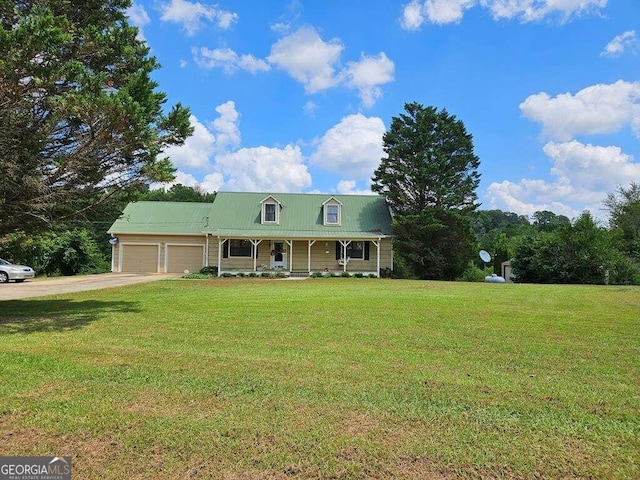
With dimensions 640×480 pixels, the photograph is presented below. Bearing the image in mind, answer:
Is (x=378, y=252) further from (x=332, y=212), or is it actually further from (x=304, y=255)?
(x=304, y=255)

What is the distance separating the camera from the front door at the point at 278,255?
26328mm

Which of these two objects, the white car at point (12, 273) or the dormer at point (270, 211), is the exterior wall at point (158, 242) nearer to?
the dormer at point (270, 211)

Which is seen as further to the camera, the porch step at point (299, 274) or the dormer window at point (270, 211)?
the dormer window at point (270, 211)

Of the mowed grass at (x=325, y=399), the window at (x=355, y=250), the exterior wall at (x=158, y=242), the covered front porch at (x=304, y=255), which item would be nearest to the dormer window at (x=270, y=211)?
the covered front porch at (x=304, y=255)

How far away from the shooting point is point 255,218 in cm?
2712

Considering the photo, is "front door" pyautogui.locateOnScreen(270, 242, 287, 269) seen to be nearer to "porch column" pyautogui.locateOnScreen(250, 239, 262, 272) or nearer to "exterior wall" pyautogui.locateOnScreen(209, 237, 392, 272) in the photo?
"exterior wall" pyautogui.locateOnScreen(209, 237, 392, 272)

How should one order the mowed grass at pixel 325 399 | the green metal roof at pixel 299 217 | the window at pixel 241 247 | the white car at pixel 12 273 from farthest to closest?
the window at pixel 241 247, the green metal roof at pixel 299 217, the white car at pixel 12 273, the mowed grass at pixel 325 399

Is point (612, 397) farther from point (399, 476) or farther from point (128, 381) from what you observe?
point (128, 381)

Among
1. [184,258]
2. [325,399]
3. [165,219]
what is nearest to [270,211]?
[184,258]

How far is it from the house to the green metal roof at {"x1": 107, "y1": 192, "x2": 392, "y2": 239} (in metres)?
0.06

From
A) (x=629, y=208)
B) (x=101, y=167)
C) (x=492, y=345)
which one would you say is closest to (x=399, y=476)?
(x=492, y=345)

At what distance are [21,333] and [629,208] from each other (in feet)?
145

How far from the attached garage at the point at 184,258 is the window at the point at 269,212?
14.8 ft

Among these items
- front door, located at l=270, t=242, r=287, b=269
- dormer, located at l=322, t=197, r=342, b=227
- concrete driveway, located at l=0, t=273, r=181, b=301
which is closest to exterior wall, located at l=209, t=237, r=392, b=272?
front door, located at l=270, t=242, r=287, b=269
